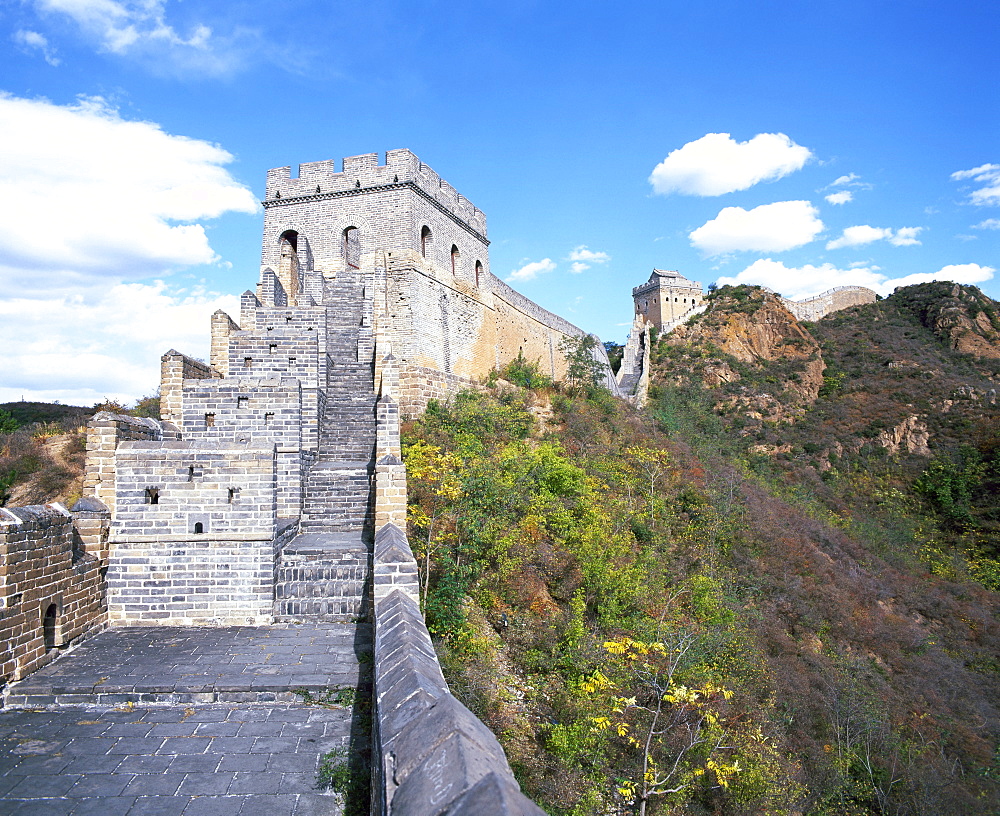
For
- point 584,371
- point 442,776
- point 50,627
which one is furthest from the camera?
point 584,371

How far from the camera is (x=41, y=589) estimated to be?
226 inches

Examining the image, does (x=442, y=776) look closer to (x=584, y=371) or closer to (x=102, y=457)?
(x=102, y=457)

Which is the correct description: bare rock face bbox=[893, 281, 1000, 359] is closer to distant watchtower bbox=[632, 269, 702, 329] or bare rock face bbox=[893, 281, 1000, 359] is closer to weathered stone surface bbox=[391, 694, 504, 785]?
distant watchtower bbox=[632, 269, 702, 329]

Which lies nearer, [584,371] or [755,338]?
[584,371]

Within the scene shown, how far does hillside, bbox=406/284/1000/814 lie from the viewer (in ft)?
26.3

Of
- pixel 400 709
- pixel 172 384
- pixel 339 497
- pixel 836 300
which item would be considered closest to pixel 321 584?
pixel 339 497

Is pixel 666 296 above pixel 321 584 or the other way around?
above

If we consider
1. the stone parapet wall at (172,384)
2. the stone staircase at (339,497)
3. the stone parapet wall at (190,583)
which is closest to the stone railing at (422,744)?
the stone staircase at (339,497)

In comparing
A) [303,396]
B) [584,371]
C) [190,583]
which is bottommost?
[190,583]

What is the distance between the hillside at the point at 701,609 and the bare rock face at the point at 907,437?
121 centimetres

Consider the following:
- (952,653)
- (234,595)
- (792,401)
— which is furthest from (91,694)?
(792,401)

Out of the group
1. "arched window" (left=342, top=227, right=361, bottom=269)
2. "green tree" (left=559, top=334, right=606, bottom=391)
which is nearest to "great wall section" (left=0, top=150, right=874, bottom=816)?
"arched window" (left=342, top=227, right=361, bottom=269)

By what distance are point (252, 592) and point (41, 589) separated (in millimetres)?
2122

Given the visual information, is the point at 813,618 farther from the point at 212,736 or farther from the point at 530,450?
the point at 212,736
